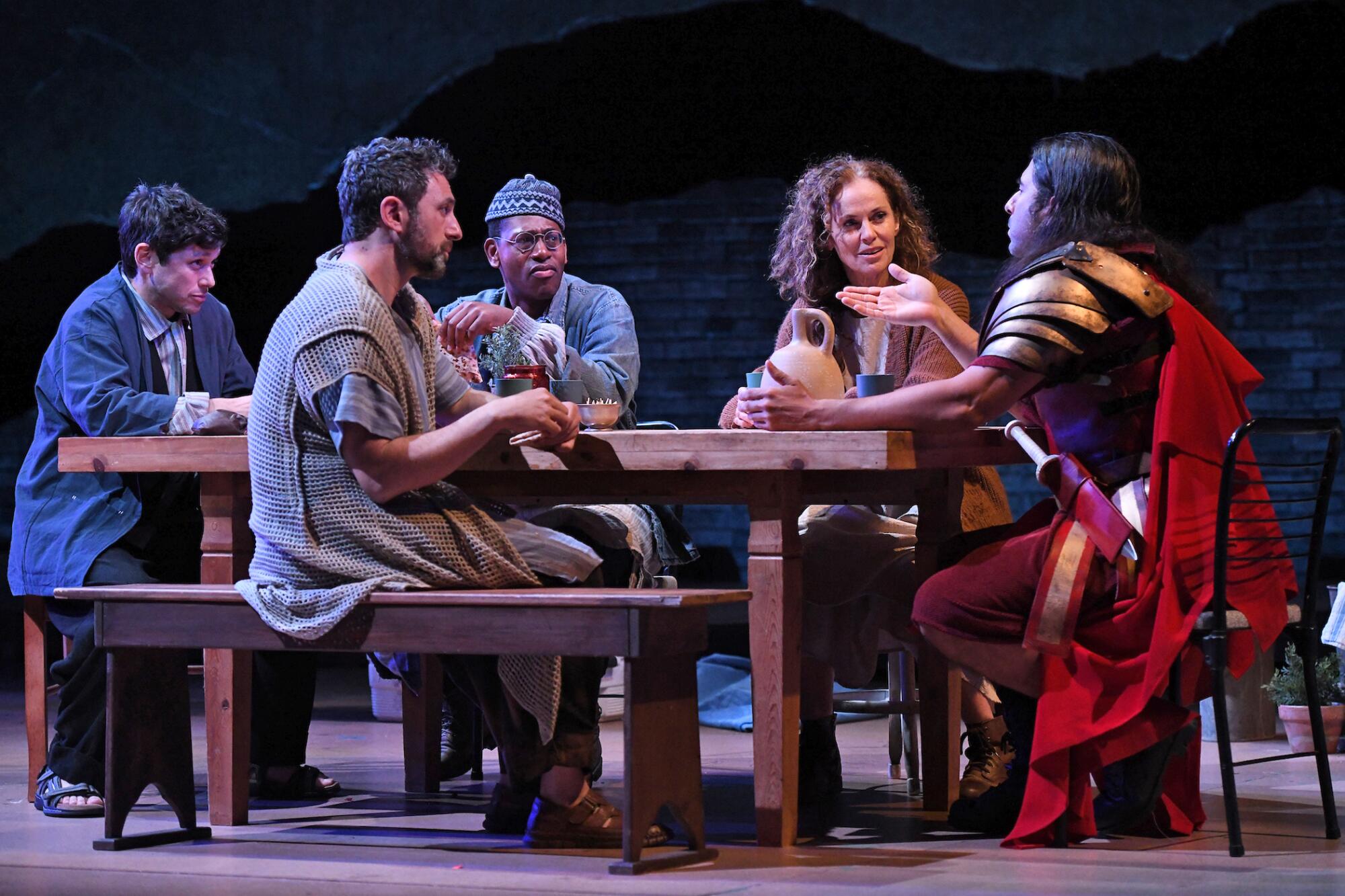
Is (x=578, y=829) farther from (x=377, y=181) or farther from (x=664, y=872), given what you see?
(x=377, y=181)

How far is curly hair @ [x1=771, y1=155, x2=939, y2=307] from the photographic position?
4223 millimetres

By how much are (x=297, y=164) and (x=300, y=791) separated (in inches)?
226

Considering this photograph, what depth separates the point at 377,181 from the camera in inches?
126

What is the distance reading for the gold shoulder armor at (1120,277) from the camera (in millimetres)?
3240

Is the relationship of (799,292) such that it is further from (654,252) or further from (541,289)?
(654,252)

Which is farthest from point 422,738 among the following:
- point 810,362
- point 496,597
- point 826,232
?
point 826,232

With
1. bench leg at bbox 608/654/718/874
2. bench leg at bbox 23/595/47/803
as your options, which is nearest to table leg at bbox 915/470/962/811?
bench leg at bbox 608/654/718/874

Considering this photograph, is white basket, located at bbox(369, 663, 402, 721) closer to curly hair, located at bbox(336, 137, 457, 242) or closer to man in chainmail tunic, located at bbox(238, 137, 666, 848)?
man in chainmail tunic, located at bbox(238, 137, 666, 848)

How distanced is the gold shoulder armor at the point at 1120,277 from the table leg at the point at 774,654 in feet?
2.16

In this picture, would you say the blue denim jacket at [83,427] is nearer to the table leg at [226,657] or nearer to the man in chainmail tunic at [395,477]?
the table leg at [226,657]

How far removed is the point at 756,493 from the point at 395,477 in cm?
67

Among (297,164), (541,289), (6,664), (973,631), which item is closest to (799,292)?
(541,289)

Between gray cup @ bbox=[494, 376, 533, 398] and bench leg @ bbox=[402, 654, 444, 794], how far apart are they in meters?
0.85

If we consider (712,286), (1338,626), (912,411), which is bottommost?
(1338,626)
